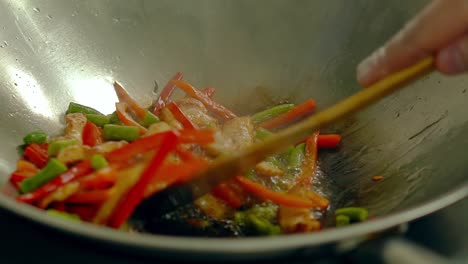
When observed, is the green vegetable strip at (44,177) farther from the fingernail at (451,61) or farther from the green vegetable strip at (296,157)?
the fingernail at (451,61)

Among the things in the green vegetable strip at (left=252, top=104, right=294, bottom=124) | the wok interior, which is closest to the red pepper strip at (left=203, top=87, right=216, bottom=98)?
the wok interior

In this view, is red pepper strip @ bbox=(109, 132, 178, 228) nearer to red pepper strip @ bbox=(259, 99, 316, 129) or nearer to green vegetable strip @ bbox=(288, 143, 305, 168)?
green vegetable strip @ bbox=(288, 143, 305, 168)

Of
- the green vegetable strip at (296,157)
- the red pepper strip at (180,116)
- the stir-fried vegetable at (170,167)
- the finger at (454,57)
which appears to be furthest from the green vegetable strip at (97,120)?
the finger at (454,57)

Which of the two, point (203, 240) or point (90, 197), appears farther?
point (90, 197)

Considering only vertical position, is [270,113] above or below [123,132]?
above

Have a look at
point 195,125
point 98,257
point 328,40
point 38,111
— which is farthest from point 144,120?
point 328,40

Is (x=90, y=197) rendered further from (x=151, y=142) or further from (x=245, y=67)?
(x=245, y=67)

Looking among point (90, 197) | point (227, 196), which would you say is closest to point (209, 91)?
point (227, 196)
